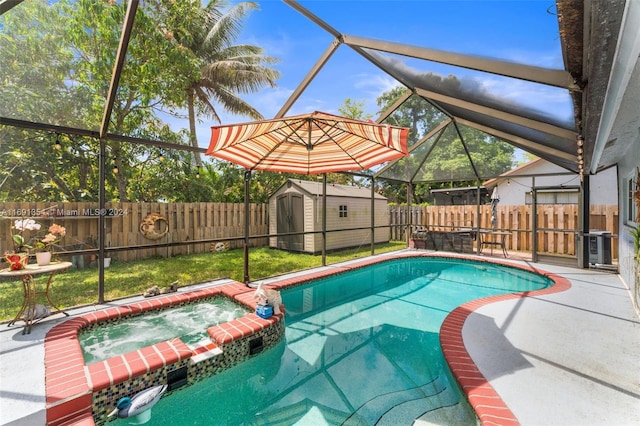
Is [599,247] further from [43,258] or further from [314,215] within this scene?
[43,258]

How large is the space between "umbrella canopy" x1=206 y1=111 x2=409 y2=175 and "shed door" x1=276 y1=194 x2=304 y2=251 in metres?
4.94

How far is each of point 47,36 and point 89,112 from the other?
2426 mm

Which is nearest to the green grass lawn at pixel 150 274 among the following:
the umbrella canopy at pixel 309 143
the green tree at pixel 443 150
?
the umbrella canopy at pixel 309 143

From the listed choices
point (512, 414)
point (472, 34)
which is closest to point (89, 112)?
point (472, 34)

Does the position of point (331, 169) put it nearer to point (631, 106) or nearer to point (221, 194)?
point (631, 106)

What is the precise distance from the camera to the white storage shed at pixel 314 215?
11.3 metres

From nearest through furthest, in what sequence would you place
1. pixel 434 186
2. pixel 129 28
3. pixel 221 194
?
pixel 129 28
pixel 221 194
pixel 434 186

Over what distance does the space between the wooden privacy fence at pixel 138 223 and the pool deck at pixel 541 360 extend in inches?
106

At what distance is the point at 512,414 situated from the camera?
2.29 m

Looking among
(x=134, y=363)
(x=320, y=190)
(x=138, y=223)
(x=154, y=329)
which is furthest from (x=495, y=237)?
(x=138, y=223)

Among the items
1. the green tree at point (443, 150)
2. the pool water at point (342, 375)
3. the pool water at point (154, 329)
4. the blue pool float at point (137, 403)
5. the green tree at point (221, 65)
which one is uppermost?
the green tree at point (221, 65)

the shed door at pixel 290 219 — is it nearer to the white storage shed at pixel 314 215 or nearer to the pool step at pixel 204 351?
the white storage shed at pixel 314 215

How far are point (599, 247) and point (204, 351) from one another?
10.2 m

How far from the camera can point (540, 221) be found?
1062cm
